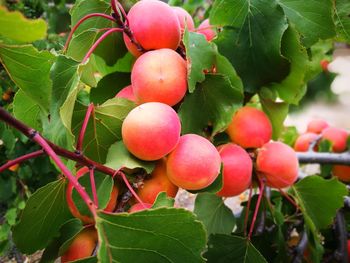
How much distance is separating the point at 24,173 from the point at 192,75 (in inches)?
32.9

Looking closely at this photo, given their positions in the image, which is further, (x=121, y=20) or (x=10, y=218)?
(x=10, y=218)

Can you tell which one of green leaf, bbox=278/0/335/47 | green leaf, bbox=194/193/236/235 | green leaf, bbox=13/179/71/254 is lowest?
green leaf, bbox=194/193/236/235

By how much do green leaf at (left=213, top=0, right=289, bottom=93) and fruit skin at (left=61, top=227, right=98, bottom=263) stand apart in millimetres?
282

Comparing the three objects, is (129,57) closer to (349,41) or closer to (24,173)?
(349,41)

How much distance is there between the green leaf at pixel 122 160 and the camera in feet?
1.34

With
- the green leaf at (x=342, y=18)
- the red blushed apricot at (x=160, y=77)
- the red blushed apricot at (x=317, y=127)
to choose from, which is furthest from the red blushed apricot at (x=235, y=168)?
the red blushed apricot at (x=317, y=127)

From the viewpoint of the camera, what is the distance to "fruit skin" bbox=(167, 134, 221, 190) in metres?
0.42

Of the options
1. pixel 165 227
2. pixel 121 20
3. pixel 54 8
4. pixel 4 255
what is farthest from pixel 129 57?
pixel 54 8

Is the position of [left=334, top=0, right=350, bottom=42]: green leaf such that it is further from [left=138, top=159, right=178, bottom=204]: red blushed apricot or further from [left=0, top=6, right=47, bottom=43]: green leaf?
[left=0, top=6, right=47, bottom=43]: green leaf

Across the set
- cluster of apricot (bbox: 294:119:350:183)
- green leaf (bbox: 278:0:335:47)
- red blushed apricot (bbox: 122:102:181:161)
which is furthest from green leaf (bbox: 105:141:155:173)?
cluster of apricot (bbox: 294:119:350:183)

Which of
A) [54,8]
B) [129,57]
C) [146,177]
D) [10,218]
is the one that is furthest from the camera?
[54,8]

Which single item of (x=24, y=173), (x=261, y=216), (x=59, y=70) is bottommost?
(x=24, y=173)

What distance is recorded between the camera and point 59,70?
426 mm

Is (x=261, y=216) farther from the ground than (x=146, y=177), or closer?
closer
